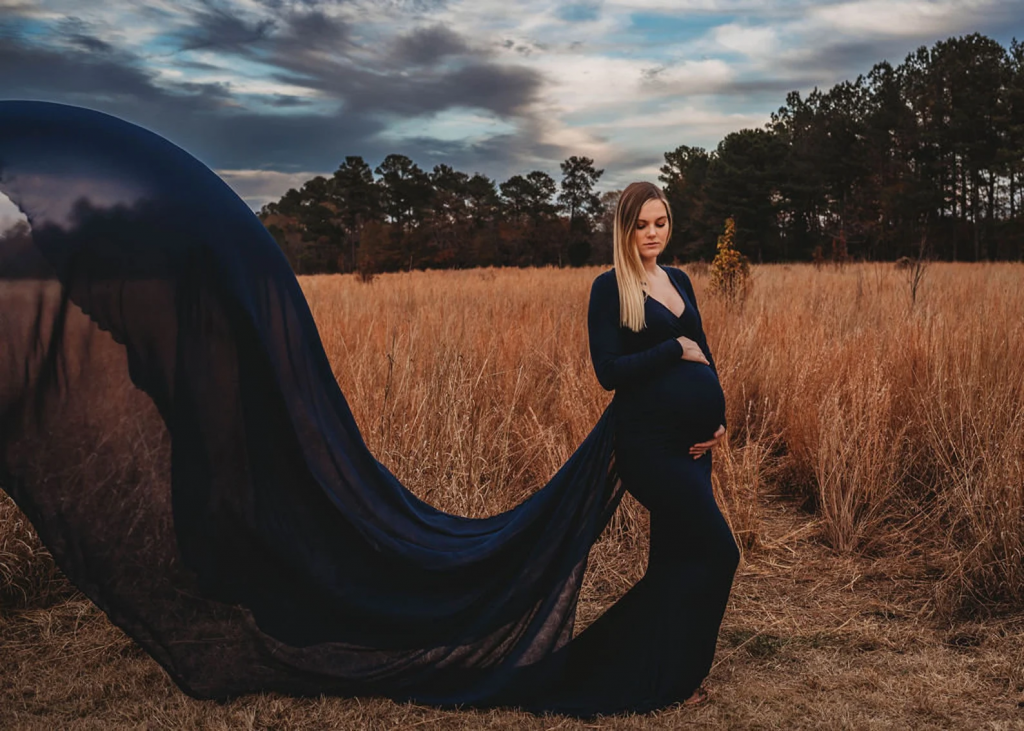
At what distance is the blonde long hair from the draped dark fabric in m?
0.42

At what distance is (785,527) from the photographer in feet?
Result: 14.0

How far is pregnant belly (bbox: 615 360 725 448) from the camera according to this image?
229cm

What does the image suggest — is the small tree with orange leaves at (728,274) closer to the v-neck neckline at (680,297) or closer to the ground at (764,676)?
the ground at (764,676)

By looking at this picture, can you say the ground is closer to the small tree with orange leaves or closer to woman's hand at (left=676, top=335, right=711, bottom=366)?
woman's hand at (left=676, top=335, right=711, bottom=366)

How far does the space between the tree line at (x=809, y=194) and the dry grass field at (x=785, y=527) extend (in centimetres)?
2356

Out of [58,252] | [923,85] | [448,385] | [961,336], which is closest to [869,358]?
[961,336]

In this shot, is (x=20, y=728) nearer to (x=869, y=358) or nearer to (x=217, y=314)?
(x=217, y=314)

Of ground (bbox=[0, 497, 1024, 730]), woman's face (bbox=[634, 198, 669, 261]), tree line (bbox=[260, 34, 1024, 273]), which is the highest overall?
tree line (bbox=[260, 34, 1024, 273])

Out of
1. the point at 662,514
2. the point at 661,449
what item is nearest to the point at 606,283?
the point at 661,449

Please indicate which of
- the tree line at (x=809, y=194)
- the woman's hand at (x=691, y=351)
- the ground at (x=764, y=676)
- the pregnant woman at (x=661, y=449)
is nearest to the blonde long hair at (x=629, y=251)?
the pregnant woman at (x=661, y=449)

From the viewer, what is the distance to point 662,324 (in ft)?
7.66

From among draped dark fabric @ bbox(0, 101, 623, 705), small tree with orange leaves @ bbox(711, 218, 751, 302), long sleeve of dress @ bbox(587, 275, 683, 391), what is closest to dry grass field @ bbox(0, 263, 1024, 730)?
draped dark fabric @ bbox(0, 101, 623, 705)

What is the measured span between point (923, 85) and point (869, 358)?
3963cm

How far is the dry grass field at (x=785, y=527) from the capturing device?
2541 millimetres
